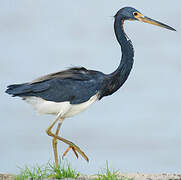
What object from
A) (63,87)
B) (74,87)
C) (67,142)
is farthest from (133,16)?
(67,142)

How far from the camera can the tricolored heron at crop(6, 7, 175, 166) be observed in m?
8.23

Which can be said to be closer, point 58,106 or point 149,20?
point 58,106

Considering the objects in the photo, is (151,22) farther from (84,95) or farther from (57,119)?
(57,119)

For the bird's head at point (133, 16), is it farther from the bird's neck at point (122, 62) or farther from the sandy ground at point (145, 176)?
the sandy ground at point (145, 176)

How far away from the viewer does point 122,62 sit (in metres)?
8.66

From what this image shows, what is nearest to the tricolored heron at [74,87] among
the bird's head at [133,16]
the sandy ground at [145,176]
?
the bird's head at [133,16]

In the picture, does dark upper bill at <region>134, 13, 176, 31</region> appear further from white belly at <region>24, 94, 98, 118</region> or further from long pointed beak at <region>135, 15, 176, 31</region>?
white belly at <region>24, 94, 98, 118</region>

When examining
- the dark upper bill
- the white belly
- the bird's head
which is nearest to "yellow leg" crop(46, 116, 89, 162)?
the white belly

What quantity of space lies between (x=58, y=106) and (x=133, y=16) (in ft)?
6.94

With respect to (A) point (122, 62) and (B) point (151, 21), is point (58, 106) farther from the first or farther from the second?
(B) point (151, 21)

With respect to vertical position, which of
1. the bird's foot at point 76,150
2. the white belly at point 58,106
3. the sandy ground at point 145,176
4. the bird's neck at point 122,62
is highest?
the bird's neck at point 122,62

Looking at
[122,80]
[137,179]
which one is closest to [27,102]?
[122,80]

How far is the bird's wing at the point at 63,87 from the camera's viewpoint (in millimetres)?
8211

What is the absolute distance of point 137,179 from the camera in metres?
8.88
